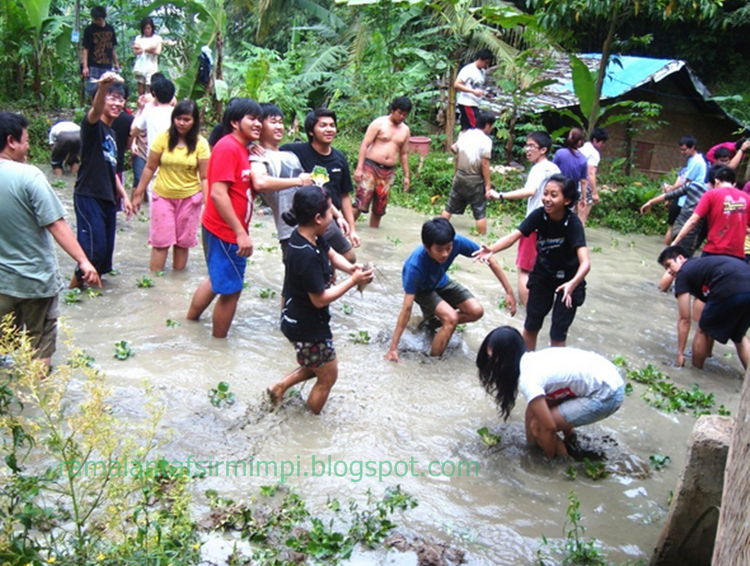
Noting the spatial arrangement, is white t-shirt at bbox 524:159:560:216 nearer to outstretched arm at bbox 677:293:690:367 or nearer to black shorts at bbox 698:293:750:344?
outstretched arm at bbox 677:293:690:367

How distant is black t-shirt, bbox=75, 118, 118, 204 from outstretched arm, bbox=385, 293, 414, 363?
10.0 ft

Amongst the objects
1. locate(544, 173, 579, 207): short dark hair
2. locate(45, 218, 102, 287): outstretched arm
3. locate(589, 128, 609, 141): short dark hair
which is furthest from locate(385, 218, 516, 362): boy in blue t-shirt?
locate(589, 128, 609, 141): short dark hair

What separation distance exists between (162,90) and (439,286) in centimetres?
396

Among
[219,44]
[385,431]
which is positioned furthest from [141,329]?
[219,44]

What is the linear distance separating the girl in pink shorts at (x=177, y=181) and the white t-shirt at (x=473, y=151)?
168 inches

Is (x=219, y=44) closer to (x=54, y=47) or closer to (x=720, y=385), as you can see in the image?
(x=54, y=47)

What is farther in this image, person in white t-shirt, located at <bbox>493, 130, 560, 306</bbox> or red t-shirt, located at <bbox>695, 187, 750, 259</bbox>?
red t-shirt, located at <bbox>695, 187, 750, 259</bbox>

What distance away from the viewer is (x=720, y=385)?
21.4 ft

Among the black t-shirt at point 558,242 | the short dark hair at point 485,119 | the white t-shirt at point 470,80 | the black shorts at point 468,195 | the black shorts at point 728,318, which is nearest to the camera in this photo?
the black t-shirt at point 558,242

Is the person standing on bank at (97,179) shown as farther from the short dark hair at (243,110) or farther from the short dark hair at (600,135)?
the short dark hair at (600,135)

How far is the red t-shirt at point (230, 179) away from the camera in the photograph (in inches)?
217

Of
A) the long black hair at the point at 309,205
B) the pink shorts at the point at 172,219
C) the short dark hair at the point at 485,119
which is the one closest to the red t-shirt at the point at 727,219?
the short dark hair at the point at 485,119

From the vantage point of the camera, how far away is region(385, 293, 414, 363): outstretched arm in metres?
5.76

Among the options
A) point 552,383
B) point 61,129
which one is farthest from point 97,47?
point 552,383
